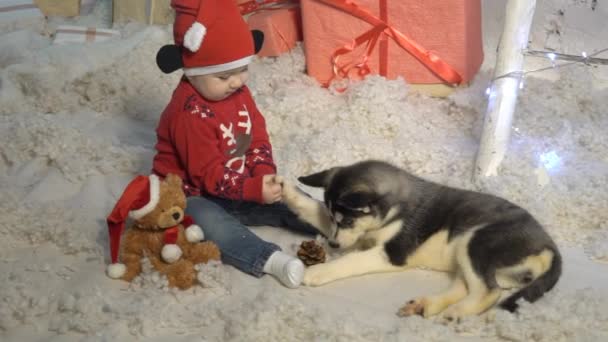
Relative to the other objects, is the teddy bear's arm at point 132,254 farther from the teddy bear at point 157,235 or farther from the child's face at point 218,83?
the child's face at point 218,83

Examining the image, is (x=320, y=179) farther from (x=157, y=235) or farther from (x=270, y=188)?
(x=157, y=235)

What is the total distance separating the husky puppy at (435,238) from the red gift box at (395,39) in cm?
100

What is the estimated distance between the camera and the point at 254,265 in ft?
5.87

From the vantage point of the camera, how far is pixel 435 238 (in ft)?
5.85

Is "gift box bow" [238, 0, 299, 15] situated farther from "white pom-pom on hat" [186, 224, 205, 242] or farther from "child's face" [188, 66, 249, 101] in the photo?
"white pom-pom on hat" [186, 224, 205, 242]

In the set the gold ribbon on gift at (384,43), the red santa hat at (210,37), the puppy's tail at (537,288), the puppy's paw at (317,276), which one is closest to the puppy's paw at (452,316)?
the puppy's tail at (537,288)

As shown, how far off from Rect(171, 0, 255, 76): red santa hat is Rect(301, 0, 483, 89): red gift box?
3.31 ft

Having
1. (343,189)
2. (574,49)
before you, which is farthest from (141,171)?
(574,49)

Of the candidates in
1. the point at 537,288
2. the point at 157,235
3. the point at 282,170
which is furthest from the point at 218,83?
the point at 537,288

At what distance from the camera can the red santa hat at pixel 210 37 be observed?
71.1 inches

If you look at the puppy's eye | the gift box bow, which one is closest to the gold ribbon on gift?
the gift box bow

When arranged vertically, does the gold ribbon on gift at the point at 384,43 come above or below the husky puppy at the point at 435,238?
above

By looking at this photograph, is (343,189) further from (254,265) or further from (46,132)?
(46,132)

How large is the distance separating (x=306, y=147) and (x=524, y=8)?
879 millimetres
